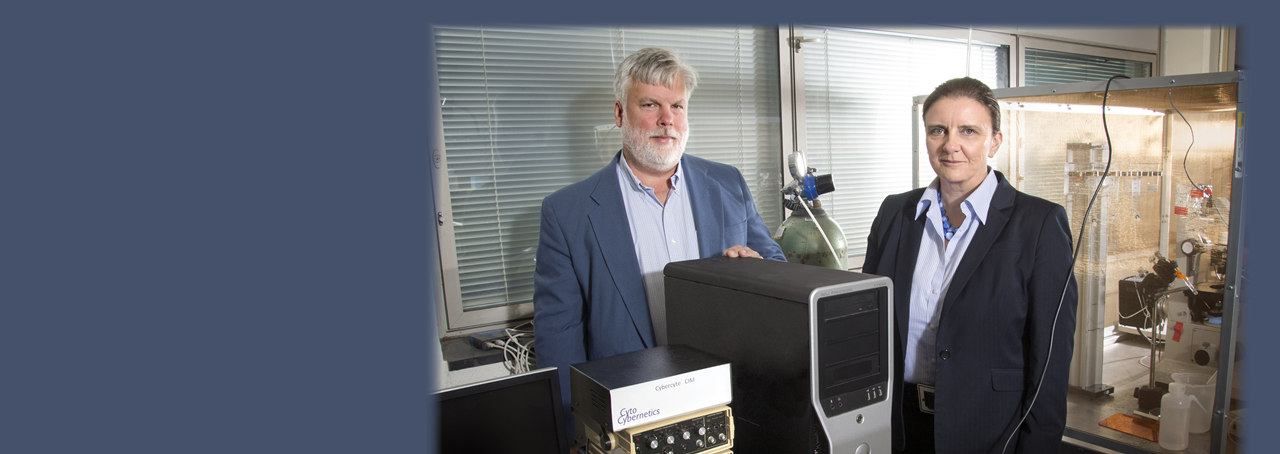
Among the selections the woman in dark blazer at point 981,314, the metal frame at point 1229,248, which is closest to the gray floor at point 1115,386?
the metal frame at point 1229,248

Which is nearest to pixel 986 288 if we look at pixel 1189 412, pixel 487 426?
pixel 487 426

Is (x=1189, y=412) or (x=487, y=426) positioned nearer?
(x=487, y=426)

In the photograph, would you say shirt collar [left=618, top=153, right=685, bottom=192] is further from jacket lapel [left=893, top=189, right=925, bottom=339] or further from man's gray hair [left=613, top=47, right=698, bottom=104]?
jacket lapel [left=893, top=189, right=925, bottom=339]

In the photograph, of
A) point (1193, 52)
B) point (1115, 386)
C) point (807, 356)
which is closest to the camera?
point (807, 356)

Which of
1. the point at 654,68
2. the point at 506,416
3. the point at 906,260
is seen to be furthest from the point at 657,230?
the point at 506,416

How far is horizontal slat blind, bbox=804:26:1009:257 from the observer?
289 cm

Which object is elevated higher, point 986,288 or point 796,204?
point 796,204

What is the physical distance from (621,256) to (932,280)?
784mm

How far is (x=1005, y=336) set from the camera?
1.52 m

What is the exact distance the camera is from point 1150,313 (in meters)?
2.44

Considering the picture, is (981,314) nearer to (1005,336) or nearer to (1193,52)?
(1005,336)

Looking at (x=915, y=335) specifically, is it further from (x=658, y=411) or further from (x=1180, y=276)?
(x=1180, y=276)

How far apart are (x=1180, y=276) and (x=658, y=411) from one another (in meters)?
2.35

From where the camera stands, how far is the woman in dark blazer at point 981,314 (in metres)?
1.50
